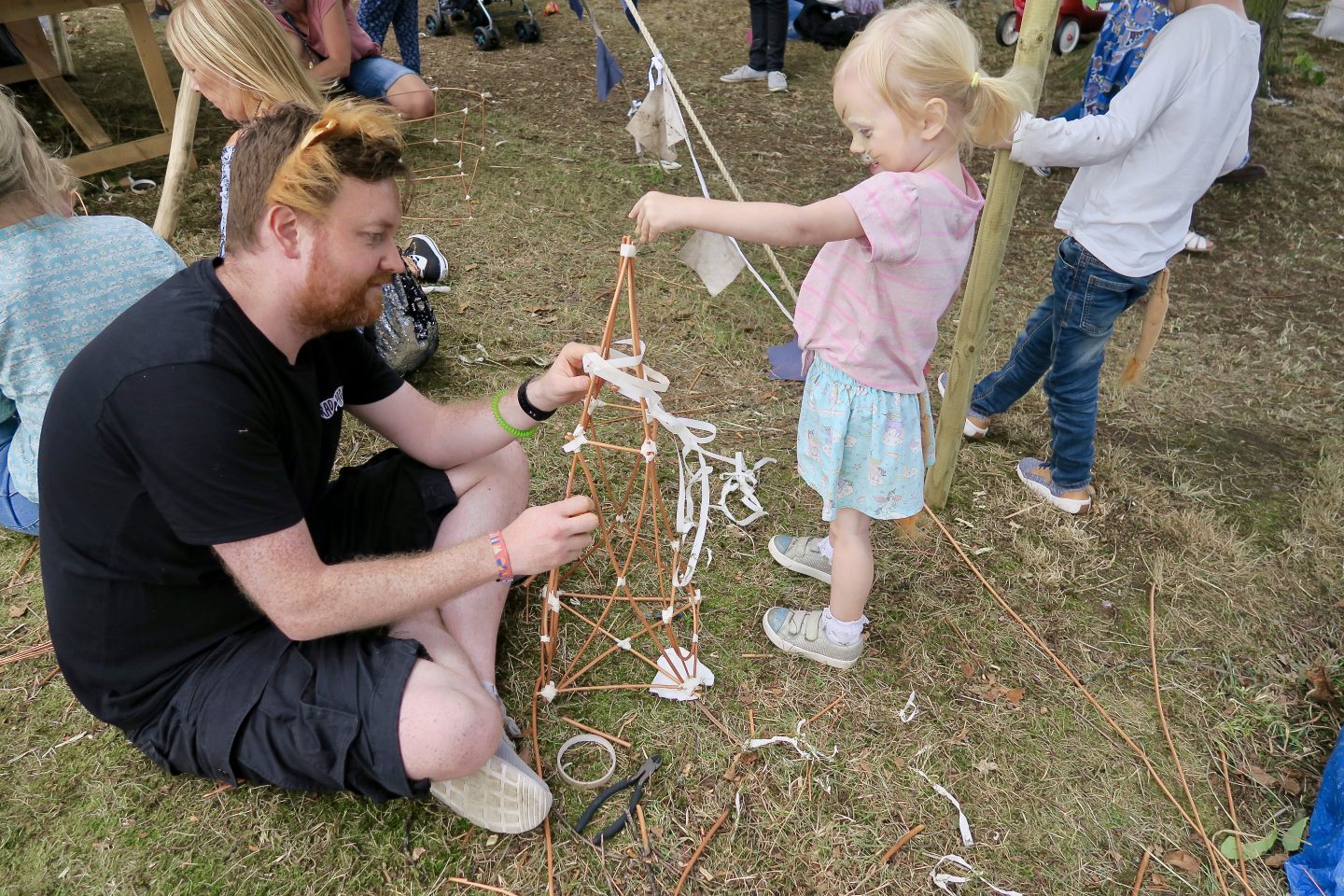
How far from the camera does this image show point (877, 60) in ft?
5.24

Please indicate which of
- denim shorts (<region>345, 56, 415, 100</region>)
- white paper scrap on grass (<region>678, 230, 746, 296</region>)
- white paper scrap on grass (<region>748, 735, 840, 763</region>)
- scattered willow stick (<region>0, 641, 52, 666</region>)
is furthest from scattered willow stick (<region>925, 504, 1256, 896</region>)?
denim shorts (<region>345, 56, 415, 100</region>)

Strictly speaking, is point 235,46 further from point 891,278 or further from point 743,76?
point 743,76

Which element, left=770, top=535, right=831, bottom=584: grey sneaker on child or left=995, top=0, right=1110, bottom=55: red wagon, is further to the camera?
left=995, top=0, right=1110, bottom=55: red wagon

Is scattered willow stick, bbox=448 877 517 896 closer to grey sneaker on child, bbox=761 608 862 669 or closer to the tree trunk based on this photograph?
grey sneaker on child, bbox=761 608 862 669

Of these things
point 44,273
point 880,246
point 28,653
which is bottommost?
point 28,653

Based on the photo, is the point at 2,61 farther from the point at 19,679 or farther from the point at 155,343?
the point at 155,343

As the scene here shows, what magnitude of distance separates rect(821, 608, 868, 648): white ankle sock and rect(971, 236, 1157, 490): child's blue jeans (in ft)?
3.31

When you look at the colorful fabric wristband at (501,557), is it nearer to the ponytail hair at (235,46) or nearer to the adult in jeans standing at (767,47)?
the ponytail hair at (235,46)

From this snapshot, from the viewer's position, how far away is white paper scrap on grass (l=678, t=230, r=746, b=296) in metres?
1.80

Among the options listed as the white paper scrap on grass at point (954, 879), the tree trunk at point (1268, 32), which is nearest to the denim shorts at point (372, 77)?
the white paper scrap on grass at point (954, 879)

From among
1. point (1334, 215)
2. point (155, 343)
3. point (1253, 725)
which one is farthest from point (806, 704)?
point (1334, 215)

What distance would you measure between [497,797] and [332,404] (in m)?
0.90

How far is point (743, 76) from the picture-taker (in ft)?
20.0

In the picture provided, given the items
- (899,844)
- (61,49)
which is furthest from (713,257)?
(61,49)
